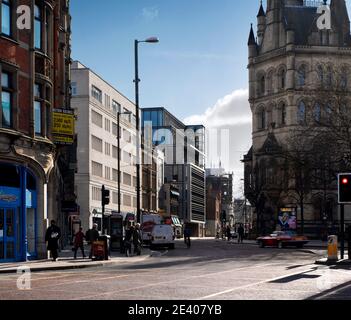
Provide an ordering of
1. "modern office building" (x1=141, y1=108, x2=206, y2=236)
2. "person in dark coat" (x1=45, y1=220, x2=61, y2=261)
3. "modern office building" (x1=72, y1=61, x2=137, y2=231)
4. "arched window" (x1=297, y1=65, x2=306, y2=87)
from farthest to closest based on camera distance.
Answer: "modern office building" (x1=141, y1=108, x2=206, y2=236)
"arched window" (x1=297, y1=65, x2=306, y2=87)
"modern office building" (x1=72, y1=61, x2=137, y2=231)
"person in dark coat" (x1=45, y1=220, x2=61, y2=261)

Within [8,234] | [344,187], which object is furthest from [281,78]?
[8,234]

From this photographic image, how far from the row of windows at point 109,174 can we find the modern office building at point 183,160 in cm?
2362

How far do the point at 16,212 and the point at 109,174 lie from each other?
6643 centimetres

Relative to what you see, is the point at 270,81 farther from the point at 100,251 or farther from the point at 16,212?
the point at 16,212

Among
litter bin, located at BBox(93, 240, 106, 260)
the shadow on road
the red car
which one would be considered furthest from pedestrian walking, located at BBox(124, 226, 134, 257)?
the shadow on road

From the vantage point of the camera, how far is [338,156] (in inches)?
2092

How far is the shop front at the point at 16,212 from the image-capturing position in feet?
103

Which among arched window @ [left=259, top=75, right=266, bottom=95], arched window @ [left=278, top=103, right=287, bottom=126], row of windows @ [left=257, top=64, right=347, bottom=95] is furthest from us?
arched window @ [left=259, top=75, right=266, bottom=95]

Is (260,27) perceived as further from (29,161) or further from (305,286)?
(305,286)

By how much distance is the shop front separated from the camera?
1238 inches

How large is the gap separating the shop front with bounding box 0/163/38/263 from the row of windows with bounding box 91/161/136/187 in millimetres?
56194

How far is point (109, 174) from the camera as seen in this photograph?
98.8m

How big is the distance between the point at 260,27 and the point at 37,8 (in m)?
82.3

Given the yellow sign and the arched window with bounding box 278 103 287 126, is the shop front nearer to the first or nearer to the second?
the yellow sign
